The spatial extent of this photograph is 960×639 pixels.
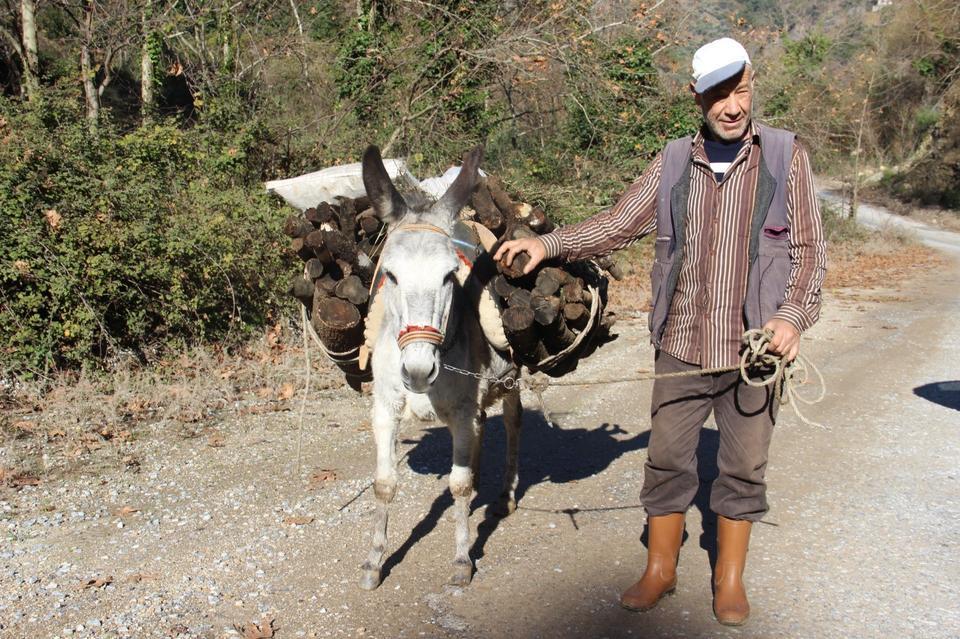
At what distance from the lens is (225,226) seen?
880 cm

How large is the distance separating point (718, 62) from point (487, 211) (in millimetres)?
1543

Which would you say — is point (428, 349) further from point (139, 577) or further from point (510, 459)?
point (510, 459)

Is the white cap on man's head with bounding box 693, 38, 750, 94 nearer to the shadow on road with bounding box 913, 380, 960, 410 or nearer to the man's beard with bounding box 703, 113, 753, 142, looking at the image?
the man's beard with bounding box 703, 113, 753, 142

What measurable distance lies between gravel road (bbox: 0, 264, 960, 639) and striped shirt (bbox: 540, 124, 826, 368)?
1.36 meters

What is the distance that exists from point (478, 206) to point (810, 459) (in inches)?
139

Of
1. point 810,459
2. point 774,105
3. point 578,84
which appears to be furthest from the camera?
point 774,105

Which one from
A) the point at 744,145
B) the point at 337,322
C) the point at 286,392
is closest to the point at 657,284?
the point at 744,145

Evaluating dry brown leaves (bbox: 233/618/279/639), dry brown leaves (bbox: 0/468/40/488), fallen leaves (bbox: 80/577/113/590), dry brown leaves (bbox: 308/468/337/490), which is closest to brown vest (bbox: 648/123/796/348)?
dry brown leaves (bbox: 233/618/279/639)

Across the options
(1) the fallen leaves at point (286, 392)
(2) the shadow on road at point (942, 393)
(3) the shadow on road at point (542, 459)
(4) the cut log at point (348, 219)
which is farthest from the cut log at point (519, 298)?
(2) the shadow on road at point (942, 393)

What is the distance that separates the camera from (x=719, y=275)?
3551 mm

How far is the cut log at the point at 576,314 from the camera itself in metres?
4.25

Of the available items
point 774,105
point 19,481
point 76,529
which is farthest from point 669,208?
point 774,105

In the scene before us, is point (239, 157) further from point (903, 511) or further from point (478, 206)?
point (903, 511)

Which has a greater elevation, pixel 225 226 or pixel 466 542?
pixel 225 226
